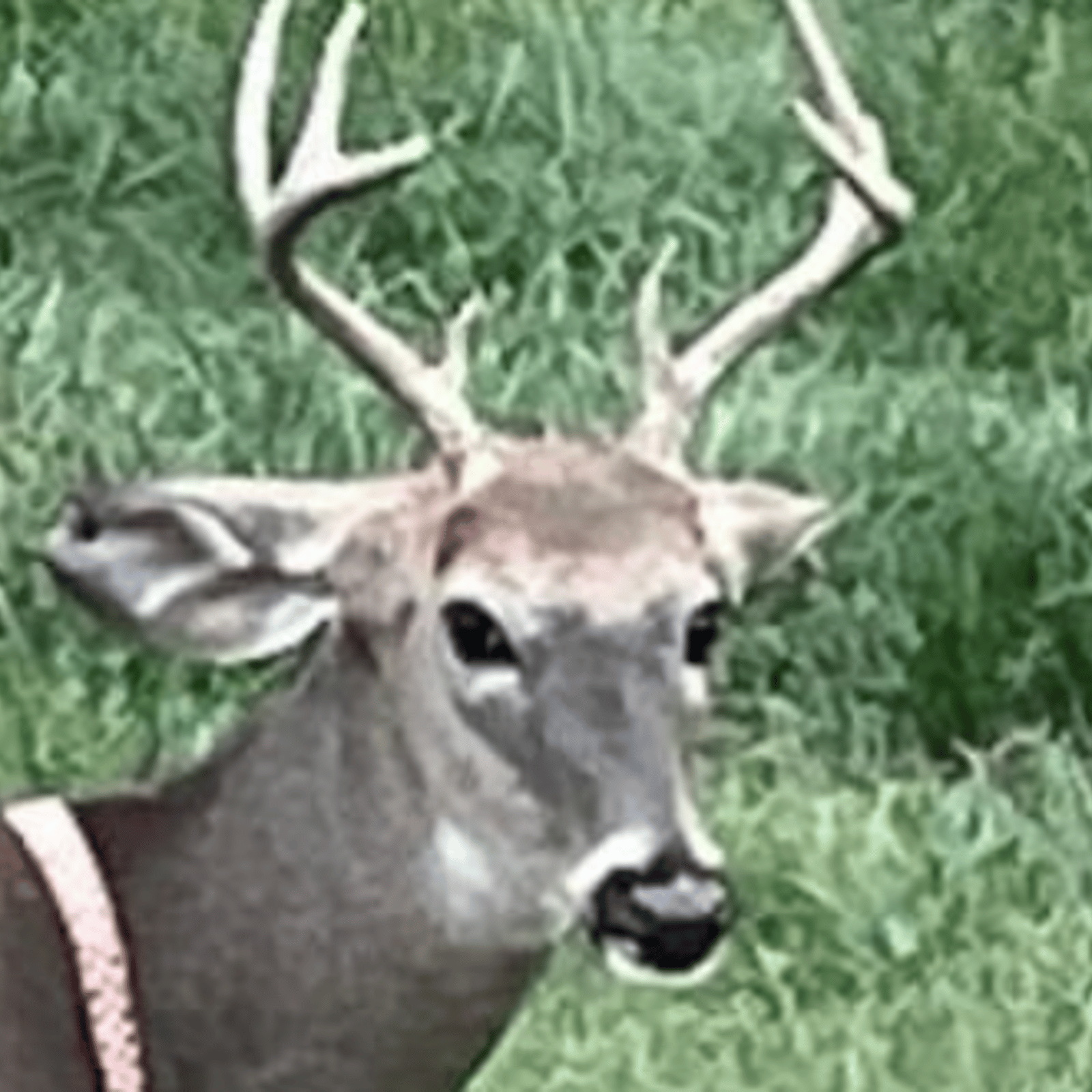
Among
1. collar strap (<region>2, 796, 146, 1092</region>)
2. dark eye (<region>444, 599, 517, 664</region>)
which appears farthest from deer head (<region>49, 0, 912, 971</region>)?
collar strap (<region>2, 796, 146, 1092</region>)

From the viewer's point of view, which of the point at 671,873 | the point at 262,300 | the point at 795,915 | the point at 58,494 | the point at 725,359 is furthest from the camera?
the point at 262,300

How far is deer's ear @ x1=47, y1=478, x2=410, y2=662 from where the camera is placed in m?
5.17

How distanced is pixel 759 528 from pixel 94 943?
31.8 inches

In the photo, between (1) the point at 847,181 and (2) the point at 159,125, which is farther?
(2) the point at 159,125

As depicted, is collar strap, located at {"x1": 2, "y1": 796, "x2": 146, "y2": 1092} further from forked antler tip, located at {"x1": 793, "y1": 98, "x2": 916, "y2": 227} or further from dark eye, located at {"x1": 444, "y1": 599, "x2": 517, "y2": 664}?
forked antler tip, located at {"x1": 793, "y1": 98, "x2": 916, "y2": 227}

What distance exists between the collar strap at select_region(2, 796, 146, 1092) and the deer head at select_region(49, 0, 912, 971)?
0.83 feet

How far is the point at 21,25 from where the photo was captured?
953 centimetres

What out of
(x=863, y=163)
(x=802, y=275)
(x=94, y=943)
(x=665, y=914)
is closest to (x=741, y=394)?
(x=863, y=163)

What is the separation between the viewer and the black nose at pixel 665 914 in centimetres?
484

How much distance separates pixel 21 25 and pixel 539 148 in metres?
0.87

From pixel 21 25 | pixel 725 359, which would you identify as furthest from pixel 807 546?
pixel 21 25

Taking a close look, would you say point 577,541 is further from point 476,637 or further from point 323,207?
point 323,207

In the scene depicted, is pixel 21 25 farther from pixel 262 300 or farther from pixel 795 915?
pixel 795 915

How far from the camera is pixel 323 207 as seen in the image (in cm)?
531
